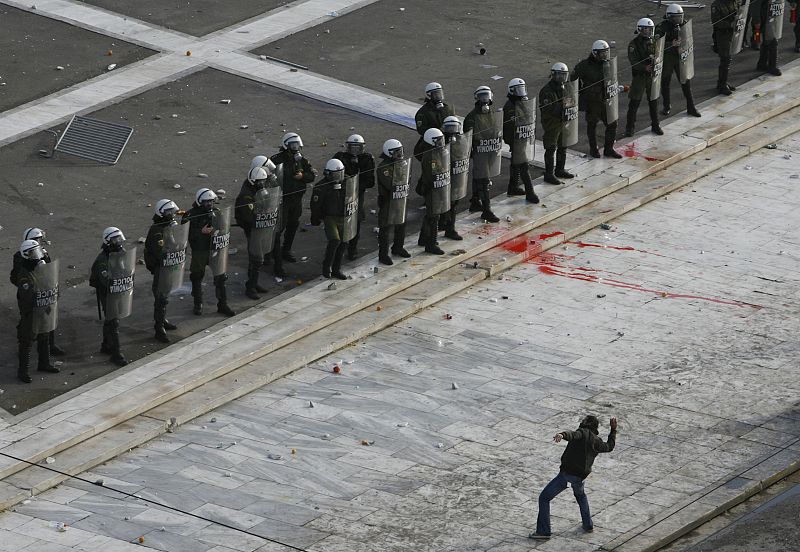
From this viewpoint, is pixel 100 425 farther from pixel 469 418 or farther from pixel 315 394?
pixel 469 418

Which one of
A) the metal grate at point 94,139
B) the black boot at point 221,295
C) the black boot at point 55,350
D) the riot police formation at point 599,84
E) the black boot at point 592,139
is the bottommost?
the black boot at point 55,350

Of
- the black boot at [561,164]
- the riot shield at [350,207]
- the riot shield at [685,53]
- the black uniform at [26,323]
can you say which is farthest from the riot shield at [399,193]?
the riot shield at [685,53]

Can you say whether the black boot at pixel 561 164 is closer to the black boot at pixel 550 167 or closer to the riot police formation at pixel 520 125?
the black boot at pixel 550 167

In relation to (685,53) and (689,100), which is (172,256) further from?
(689,100)

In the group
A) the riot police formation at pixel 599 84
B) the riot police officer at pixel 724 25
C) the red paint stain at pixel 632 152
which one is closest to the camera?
the riot police formation at pixel 599 84

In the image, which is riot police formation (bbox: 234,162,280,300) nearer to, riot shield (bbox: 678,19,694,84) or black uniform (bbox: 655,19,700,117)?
black uniform (bbox: 655,19,700,117)

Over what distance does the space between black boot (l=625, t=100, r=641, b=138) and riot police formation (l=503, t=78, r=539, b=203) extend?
294 centimetres

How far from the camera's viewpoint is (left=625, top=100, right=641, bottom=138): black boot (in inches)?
1025

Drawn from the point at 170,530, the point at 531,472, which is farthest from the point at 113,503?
the point at 531,472

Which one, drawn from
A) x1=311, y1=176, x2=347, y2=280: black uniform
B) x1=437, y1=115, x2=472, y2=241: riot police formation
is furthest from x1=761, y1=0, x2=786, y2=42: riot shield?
x1=311, y1=176, x2=347, y2=280: black uniform

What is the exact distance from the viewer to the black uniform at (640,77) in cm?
2545

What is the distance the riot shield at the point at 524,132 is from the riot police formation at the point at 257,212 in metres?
3.88

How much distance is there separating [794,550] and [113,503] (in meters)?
6.66

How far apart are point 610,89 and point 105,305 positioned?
882cm
